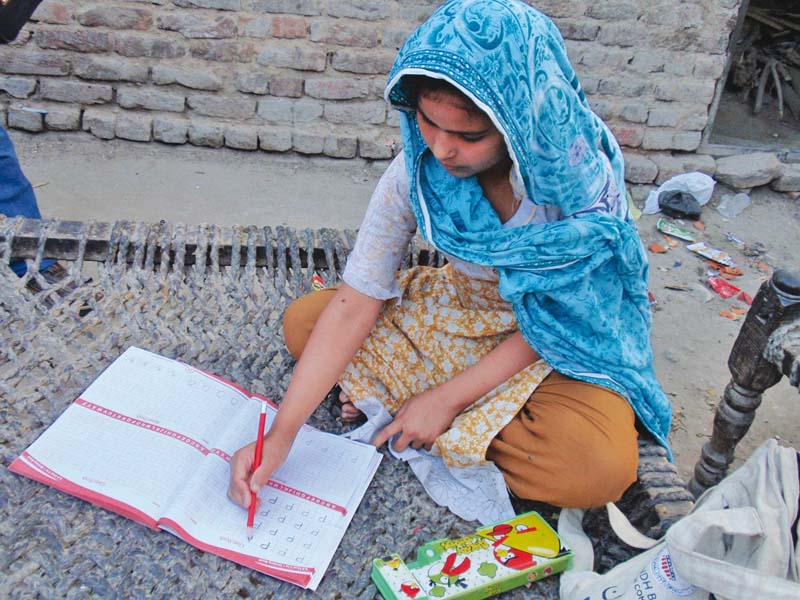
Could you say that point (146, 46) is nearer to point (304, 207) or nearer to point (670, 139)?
point (304, 207)

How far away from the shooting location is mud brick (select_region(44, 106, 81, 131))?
3.21m

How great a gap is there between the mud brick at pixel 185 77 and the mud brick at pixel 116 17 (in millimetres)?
182

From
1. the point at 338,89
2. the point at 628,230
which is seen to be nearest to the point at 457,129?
the point at 628,230

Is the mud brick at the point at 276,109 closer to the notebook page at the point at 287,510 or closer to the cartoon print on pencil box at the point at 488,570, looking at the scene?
the notebook page at the point at 287,510

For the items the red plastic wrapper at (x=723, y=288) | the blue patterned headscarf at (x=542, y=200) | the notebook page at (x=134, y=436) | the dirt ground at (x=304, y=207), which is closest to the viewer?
the blue patterned headscarf at (x=542, y=200)

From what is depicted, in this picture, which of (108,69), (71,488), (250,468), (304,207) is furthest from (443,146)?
(108,69)

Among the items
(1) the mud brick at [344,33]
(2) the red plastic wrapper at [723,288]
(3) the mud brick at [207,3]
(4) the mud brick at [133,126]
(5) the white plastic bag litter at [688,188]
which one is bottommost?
(2) the red plastic wrapper at [723,288]

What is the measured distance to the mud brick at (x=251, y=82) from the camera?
3.21m

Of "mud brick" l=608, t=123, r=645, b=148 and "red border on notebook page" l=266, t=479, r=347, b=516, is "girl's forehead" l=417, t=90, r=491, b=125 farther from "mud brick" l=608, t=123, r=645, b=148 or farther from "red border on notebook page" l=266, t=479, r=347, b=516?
"mud brick" l=608, t=123, r=645, b=148

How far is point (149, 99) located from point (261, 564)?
8.27 feet

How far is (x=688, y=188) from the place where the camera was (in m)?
3.46

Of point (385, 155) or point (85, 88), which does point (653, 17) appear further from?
point (85, 88)

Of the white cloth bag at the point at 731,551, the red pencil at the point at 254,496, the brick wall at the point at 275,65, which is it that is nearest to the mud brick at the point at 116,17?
the brick wall at the point at 275,65

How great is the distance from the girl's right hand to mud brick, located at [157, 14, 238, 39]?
90.6 inches
